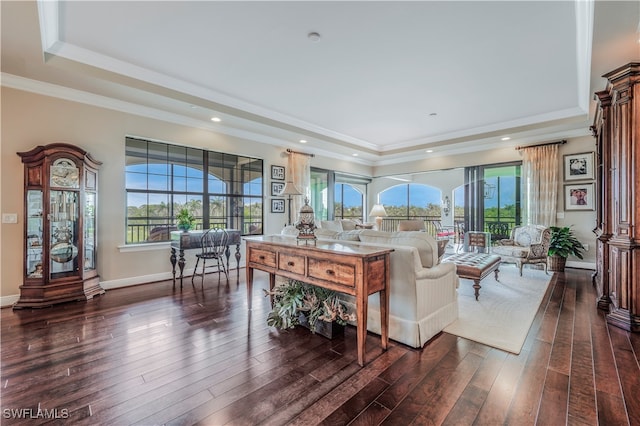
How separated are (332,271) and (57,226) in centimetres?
374

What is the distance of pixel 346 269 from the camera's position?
2.22 m

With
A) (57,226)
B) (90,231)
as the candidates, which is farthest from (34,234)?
(90,231)

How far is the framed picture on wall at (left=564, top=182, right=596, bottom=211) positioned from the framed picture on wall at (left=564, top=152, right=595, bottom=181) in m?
0.16

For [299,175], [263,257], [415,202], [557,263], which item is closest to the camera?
[263,257]

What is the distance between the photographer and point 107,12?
8.38ft

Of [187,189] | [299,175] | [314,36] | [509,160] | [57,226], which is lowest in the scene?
[57,226]

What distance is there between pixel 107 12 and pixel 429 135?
20.0 feet

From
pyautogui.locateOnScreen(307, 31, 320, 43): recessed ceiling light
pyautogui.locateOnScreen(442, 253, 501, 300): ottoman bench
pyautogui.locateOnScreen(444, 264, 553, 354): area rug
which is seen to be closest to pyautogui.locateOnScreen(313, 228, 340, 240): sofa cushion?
pyautogui.locateOnScreen(444, 264, 553, 354): area rug

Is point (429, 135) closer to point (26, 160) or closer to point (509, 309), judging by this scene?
point (509, 309)

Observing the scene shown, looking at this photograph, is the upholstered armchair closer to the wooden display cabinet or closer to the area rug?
the area rug

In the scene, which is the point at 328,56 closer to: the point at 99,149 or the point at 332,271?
the point at 332,271

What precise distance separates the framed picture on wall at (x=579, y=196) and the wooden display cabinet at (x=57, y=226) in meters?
8.39

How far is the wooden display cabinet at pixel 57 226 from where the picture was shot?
3.46m

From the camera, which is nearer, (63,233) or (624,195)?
(624,195)
